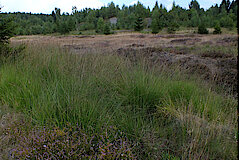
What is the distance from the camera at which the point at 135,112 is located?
289 cm

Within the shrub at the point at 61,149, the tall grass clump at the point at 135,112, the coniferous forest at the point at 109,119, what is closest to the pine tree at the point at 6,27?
the coniferous forest at the point at 109,119

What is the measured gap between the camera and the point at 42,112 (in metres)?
2.27

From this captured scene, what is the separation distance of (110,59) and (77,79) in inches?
81.8

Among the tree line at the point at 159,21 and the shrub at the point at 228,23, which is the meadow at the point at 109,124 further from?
the shrub at the point at 228,23

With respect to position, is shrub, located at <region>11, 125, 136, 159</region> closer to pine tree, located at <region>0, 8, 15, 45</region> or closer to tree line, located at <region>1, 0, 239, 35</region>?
pine tree, located at <region>0, 8, 15, 45</region>

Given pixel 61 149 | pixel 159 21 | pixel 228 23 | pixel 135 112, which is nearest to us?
pixel 61 149

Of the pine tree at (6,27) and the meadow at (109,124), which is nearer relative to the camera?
the meadow at (109,124)

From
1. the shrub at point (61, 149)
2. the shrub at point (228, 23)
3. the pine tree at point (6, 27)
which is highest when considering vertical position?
the shrub at point (228, 23)

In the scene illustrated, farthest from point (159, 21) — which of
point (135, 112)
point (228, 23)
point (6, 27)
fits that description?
point (135, 112)

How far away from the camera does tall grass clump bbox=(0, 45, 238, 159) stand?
2.02 meters

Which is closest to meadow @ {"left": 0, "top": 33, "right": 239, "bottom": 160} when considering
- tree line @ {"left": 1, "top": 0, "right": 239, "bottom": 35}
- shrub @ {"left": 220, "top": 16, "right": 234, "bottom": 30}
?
tree line @ {"left": 1, "top": 0, "right": 239, "bottom": 35}

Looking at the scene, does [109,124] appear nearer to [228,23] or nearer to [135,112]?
[135,112]

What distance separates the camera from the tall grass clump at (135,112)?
6.64ft

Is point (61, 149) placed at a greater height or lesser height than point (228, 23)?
lesser
